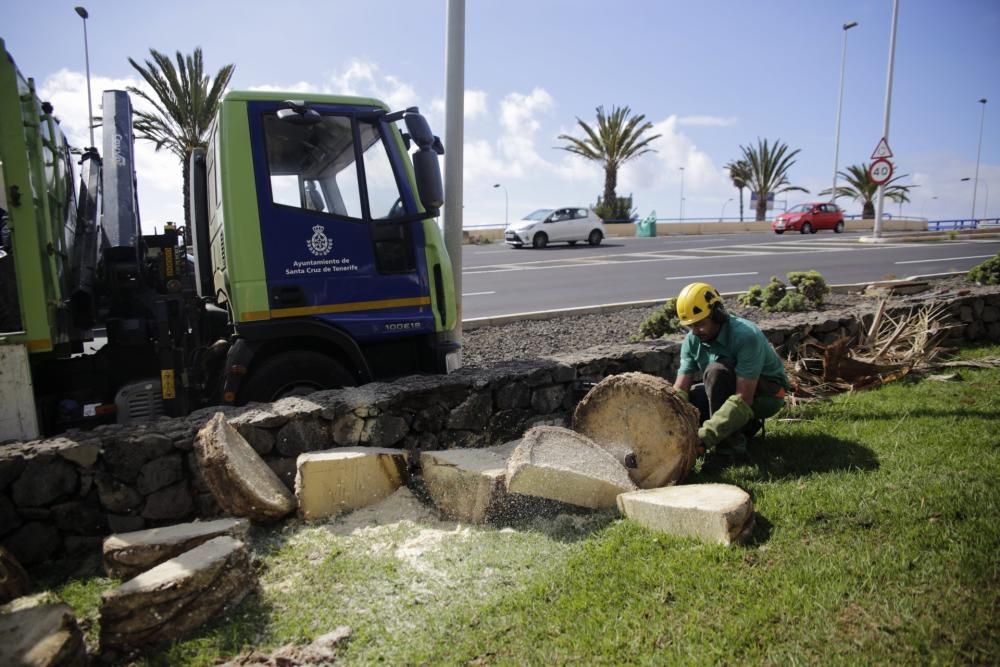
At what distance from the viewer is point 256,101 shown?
454 cm

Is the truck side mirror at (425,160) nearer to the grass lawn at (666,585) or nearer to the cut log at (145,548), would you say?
the grass lawn at (666,585)

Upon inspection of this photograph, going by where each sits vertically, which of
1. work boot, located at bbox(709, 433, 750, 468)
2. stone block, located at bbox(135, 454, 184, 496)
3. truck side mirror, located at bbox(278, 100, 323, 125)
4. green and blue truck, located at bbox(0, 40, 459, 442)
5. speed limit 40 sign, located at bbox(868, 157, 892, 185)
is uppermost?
speed limit 40 sign, located at bbox(868, 157, 892, 185)

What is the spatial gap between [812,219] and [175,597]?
37013 mm

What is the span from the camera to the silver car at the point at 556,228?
26.2 m

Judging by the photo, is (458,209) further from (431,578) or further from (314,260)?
(431,578)

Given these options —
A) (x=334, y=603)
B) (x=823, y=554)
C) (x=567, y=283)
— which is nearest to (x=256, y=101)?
(x=334, y=603)

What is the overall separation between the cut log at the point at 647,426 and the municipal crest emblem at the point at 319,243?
82.6 inches

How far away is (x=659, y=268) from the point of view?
56.0ft

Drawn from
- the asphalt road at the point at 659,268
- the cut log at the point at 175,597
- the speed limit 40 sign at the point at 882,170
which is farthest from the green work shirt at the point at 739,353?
the speed limit 40 sign at the point at 882,170

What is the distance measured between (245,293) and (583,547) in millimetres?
2739

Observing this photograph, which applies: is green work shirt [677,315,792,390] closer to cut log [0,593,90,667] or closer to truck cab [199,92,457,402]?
truck cab [199,92,457,402]

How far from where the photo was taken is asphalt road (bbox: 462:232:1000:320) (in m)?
12.9

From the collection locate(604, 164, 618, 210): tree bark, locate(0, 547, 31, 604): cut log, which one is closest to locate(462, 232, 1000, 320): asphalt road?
locate(0, 547, 31, 604): cut log

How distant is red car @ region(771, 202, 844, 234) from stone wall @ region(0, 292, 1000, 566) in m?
33.3
